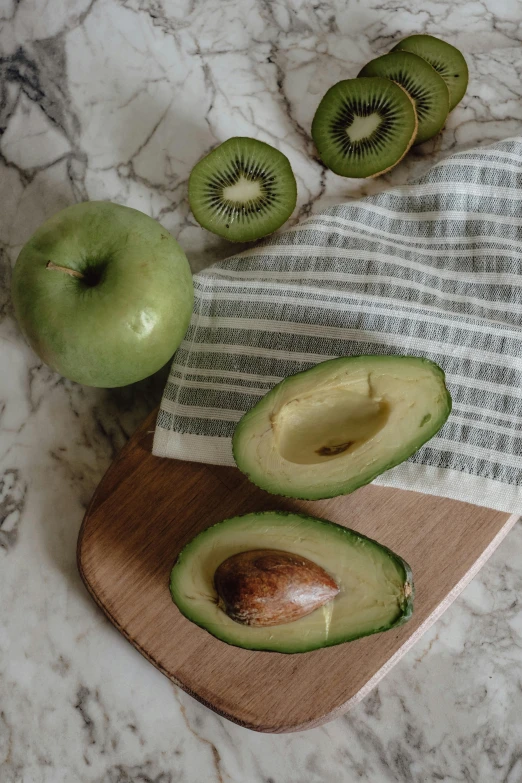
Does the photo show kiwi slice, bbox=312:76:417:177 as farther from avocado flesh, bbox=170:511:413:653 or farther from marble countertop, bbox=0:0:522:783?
avocado flesh, bbox=170:511:413:653

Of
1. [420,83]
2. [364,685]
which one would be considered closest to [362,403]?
[364,685]

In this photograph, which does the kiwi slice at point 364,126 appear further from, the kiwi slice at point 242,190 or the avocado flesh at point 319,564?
the avocado flesh at point 319,564

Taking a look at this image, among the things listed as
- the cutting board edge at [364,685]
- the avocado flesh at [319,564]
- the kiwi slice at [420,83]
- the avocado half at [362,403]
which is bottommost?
the cutting board edge at [364,685]

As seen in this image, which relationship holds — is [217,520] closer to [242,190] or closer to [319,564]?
[319,564]

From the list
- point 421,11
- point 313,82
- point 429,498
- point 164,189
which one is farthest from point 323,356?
point 421,11

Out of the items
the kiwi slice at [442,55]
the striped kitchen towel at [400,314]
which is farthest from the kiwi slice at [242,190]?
the kiwi slice at [442,55]

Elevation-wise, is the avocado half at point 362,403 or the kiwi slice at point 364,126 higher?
the kiwi slice at point 364,126

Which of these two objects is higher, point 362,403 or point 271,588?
point 362,403

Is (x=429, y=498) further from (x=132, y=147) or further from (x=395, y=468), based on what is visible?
(x=132, y=147)
